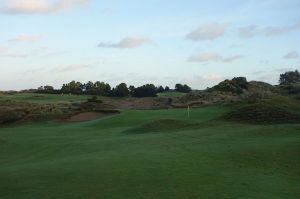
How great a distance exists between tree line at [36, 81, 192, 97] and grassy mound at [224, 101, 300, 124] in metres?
63.8

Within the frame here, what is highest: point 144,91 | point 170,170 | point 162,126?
point 144,91

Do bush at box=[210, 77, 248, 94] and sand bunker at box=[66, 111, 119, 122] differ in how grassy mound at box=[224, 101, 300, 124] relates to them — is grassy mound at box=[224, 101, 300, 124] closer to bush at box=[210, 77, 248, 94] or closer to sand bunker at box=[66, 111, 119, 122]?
sand bunker at box=[66, 111, 119, 122]

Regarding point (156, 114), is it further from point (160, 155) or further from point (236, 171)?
point (236, 171)

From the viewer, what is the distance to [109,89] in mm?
121000

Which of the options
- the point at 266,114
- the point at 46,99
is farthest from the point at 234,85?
the point at 266,114

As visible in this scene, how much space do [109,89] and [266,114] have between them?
3244 inches

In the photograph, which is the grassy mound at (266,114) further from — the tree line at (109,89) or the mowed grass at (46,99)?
the tree line at (109,89)

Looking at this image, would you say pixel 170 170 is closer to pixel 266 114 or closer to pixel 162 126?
pixel 162 126

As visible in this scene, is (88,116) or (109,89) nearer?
(88,116)

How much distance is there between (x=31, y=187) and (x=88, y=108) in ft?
169

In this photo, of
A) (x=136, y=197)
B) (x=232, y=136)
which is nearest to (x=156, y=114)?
(x=232, y=136)

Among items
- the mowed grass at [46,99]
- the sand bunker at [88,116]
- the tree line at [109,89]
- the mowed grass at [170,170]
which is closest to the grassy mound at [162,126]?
the mowed grass at [170,170]

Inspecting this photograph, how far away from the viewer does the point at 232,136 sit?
2770 centimetres

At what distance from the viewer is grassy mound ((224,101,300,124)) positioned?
128 feet
